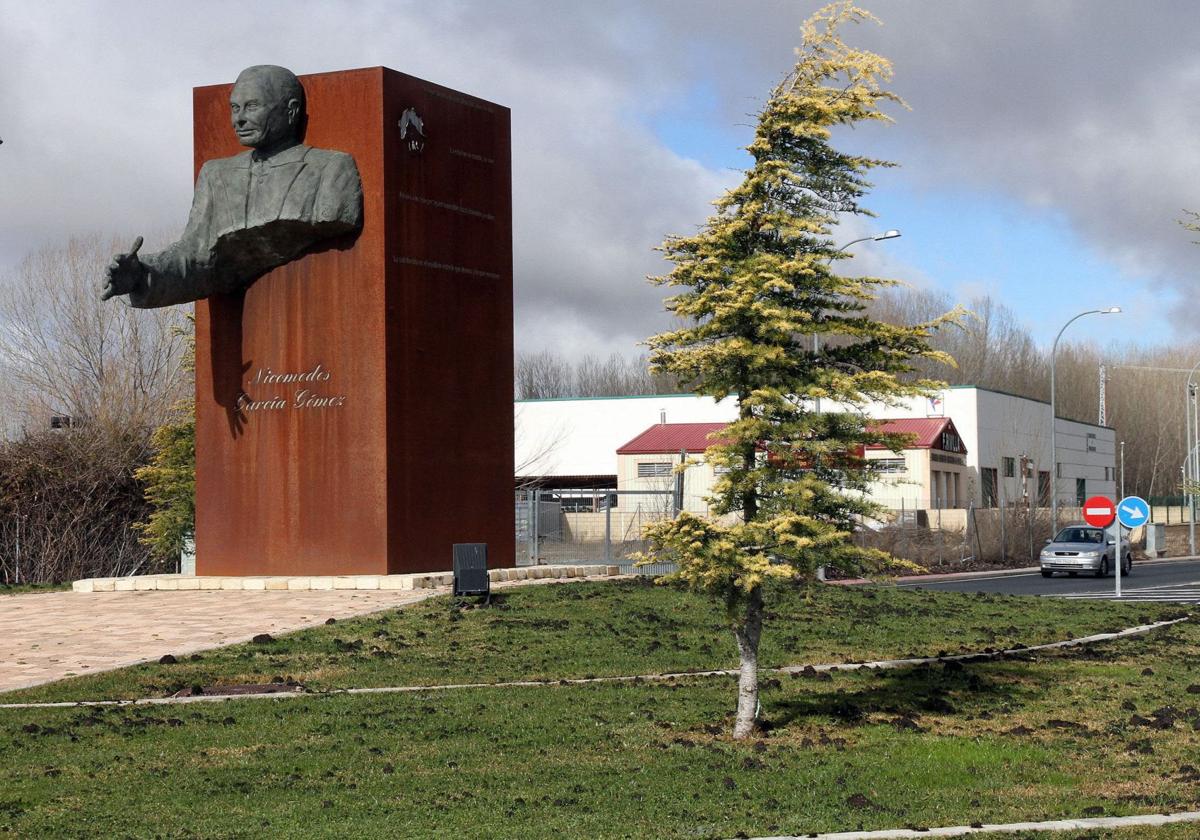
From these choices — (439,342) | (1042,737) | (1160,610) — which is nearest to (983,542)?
(1160,610)

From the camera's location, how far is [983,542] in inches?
1833

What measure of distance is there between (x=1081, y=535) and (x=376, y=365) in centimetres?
2446

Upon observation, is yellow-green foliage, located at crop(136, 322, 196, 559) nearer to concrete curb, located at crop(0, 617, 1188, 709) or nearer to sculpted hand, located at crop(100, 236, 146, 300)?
sculpted hand, located at crop(100, 236, 146, 300)

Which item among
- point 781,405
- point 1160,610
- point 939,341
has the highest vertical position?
point 939,341

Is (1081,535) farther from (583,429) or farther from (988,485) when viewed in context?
(583,429)

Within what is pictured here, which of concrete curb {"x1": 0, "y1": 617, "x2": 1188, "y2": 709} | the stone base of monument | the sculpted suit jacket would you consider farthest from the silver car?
the sculpted suit jacket

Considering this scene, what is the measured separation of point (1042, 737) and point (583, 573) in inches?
581

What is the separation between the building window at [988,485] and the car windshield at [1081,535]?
18.4 m

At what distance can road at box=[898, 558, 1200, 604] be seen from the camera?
29016mm

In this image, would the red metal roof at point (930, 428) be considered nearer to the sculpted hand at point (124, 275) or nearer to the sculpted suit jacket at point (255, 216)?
the sculpted suit jacket at point (255, 216)

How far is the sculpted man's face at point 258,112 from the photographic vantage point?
22.3 meters

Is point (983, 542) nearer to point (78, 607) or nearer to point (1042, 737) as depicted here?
point (78, 607)

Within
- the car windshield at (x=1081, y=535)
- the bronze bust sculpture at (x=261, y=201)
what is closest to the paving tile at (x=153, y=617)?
the bronze bust sculpture at (x=261, y=201)

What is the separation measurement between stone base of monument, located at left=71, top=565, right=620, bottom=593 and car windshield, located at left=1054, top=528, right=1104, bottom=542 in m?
18.8
